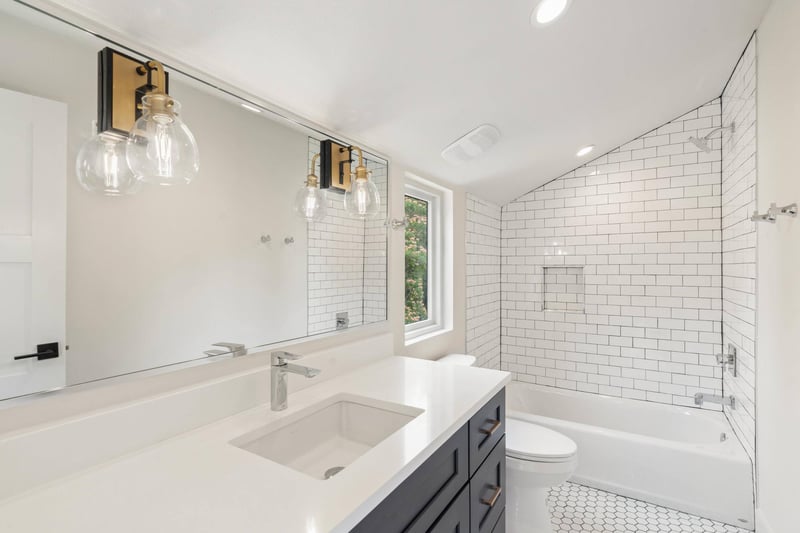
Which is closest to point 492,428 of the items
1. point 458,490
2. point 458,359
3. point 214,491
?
point 458,490

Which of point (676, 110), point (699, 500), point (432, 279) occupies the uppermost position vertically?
point (676, 110)

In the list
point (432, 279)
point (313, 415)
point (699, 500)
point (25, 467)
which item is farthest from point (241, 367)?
point (699, 500)

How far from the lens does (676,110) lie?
2781mm

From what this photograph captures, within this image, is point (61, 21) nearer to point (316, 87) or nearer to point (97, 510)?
point (316, 87)

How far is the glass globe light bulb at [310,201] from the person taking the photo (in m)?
Answer: 1.51

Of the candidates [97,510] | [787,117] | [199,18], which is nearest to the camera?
[97,510]

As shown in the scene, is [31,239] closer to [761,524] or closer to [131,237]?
[131,237]

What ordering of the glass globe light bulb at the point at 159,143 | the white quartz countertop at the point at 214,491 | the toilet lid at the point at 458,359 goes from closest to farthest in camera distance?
the white quartz countertop at the point at 214,491
the glass globe light bulb at the point at 159,143
the toilet lid at the point at 458,359

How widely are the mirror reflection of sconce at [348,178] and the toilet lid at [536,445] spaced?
4.56 feet

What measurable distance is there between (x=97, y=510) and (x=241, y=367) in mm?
569

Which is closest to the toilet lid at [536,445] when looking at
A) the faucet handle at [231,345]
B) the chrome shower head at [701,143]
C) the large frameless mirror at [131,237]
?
the large frameless mirror at [131,237]

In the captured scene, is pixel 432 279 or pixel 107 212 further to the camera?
pixel 432 279

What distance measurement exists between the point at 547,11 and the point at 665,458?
8.19ft

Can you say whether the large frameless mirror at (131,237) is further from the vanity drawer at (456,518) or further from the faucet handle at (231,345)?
the vanity drawer at (456,518)
